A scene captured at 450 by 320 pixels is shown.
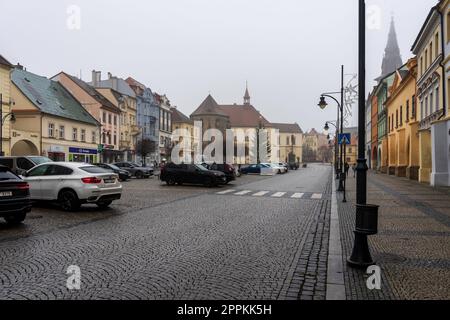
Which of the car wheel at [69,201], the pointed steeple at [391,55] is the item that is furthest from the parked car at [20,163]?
the pointed steeple at [391,55]

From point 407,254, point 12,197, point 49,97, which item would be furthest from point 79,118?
point 407,254

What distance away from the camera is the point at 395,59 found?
98.1 m

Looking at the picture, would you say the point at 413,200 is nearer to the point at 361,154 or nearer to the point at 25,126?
the point at 361,154

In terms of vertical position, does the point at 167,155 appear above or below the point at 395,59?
below

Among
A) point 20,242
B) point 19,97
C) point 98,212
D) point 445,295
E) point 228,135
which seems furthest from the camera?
point 228,135

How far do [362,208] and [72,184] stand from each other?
9371 millimetres

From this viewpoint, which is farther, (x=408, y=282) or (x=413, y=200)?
(x=413, y=200)

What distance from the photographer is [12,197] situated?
9586 mm

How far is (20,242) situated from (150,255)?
2.93 metres

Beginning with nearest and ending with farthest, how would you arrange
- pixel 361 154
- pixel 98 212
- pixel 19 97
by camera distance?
pixel 361 154, pixel 98 212, pixel 19 97

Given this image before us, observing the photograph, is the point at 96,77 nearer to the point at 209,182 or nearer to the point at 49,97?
the point at 49,97

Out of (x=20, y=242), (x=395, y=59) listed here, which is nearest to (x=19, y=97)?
(x=20, y=242)

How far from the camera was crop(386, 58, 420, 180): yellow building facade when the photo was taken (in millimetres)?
32625

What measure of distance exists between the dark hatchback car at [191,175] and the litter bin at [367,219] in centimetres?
1885
